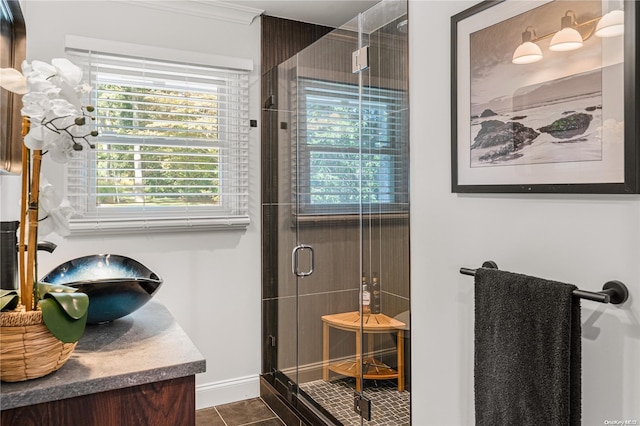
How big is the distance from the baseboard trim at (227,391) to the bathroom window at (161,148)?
1029 mm

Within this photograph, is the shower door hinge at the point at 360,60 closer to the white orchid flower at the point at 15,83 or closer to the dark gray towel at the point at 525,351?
the dark gray towel at the point at 525,351

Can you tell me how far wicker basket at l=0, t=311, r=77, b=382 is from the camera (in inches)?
37.0

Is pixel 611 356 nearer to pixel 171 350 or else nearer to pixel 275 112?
pixel 171 350

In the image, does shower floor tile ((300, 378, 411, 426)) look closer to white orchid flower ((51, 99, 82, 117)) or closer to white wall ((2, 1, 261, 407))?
white wall ((2, 1, 261, 407))

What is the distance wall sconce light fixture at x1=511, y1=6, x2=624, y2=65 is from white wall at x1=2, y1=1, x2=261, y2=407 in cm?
197

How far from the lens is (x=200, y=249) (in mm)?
2854

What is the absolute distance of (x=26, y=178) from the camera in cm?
99

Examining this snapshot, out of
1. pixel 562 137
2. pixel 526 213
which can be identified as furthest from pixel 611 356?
pixel 562 137

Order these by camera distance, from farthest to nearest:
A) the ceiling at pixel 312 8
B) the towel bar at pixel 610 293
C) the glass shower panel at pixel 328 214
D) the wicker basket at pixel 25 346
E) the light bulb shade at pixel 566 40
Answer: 1. the ceiling at pixel 312 8
2. the glass shower panel at pixel 328 214
3. the light bulb shade at pixel 566 40
4. the towel bar at pixel 610 293
5. the wicker basket at pixel 25 346

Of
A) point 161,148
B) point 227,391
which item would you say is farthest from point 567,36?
point 227,391

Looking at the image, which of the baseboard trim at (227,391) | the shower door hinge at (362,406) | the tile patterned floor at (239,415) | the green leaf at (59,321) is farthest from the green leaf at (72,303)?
the baseboard trim at (227,391)

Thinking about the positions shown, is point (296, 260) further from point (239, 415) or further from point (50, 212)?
point (50, 212)

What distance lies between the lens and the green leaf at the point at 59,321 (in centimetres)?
96

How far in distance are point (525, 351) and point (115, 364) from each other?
107 cm
